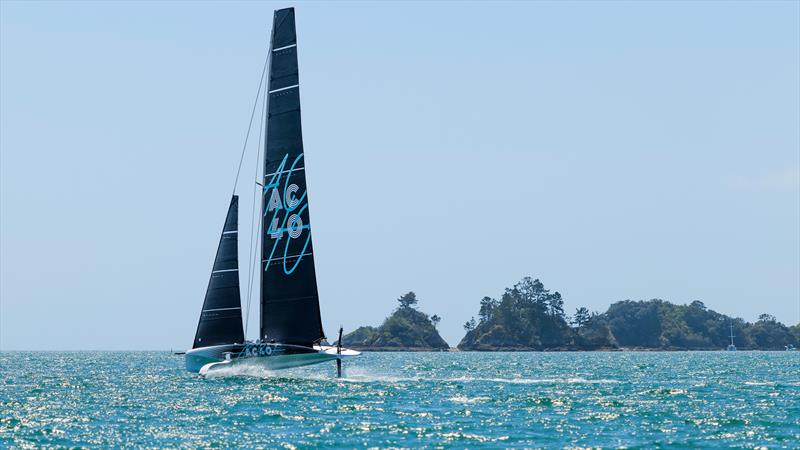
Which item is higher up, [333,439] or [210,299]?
[210,299]

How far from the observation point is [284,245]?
54719mm

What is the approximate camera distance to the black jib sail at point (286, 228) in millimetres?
53906

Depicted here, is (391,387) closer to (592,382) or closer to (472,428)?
(592,382)

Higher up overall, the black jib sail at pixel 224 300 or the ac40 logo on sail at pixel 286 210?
the ac40 logo on sail at pixel 286 210

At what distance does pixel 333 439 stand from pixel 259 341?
69.6ft

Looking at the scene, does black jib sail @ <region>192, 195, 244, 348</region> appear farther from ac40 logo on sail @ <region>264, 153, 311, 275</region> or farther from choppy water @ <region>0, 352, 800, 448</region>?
ac40 logo on sail @ <region>264, 153, 311, 275</region>

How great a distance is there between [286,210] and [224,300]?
232 inches

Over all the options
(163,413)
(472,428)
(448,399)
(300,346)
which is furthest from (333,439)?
(300,346)

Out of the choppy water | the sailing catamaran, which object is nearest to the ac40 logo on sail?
the sailing catamaran

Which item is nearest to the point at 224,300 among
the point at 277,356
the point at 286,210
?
the point at 277,356

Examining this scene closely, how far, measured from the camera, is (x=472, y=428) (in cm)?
3606

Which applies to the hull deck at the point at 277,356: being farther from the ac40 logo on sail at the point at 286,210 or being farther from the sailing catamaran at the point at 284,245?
the ac40 logo on sail at the point at 286,210

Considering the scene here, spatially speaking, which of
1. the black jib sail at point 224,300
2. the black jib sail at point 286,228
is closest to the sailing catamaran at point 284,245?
the black jib sail at point 286,228

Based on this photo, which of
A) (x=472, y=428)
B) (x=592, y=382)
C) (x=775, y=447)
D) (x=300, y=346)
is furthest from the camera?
(x=592, y=382)
